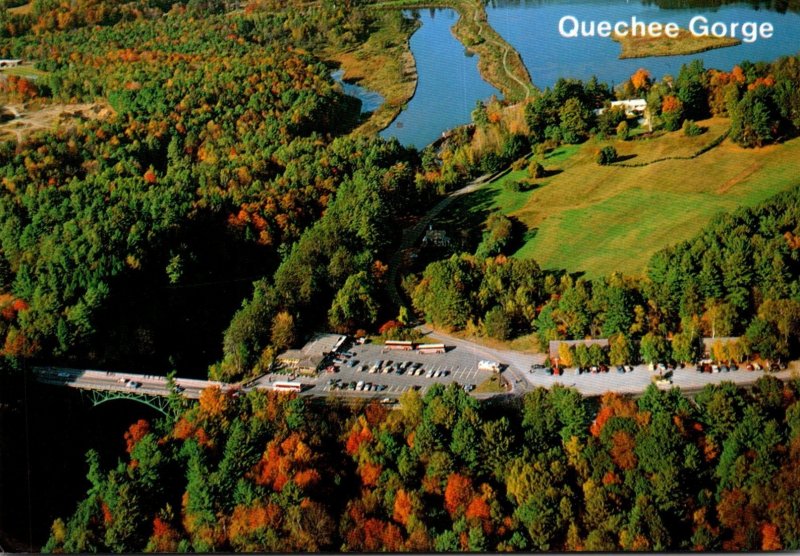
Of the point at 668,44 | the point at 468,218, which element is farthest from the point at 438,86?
the point at 668,44

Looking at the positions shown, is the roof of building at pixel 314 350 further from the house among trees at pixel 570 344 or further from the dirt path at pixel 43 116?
the dirt path at pixel 43 116

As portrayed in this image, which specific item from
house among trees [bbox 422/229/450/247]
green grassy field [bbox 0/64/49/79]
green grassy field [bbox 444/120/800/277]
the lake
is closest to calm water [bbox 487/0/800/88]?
the lake

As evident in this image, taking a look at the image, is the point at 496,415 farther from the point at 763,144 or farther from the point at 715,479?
the point at 763,144

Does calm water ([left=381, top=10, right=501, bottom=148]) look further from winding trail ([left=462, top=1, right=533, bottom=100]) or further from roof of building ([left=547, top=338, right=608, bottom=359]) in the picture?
roof of building ([left=547, top=338, right=608, bottom=359])

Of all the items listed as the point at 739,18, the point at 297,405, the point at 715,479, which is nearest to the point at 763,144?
→ the point at 739,18

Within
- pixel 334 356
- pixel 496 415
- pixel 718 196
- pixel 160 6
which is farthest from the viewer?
pixel 160 6

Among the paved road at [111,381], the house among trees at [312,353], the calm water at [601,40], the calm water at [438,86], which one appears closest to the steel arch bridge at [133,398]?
the paved road at [111,381]
